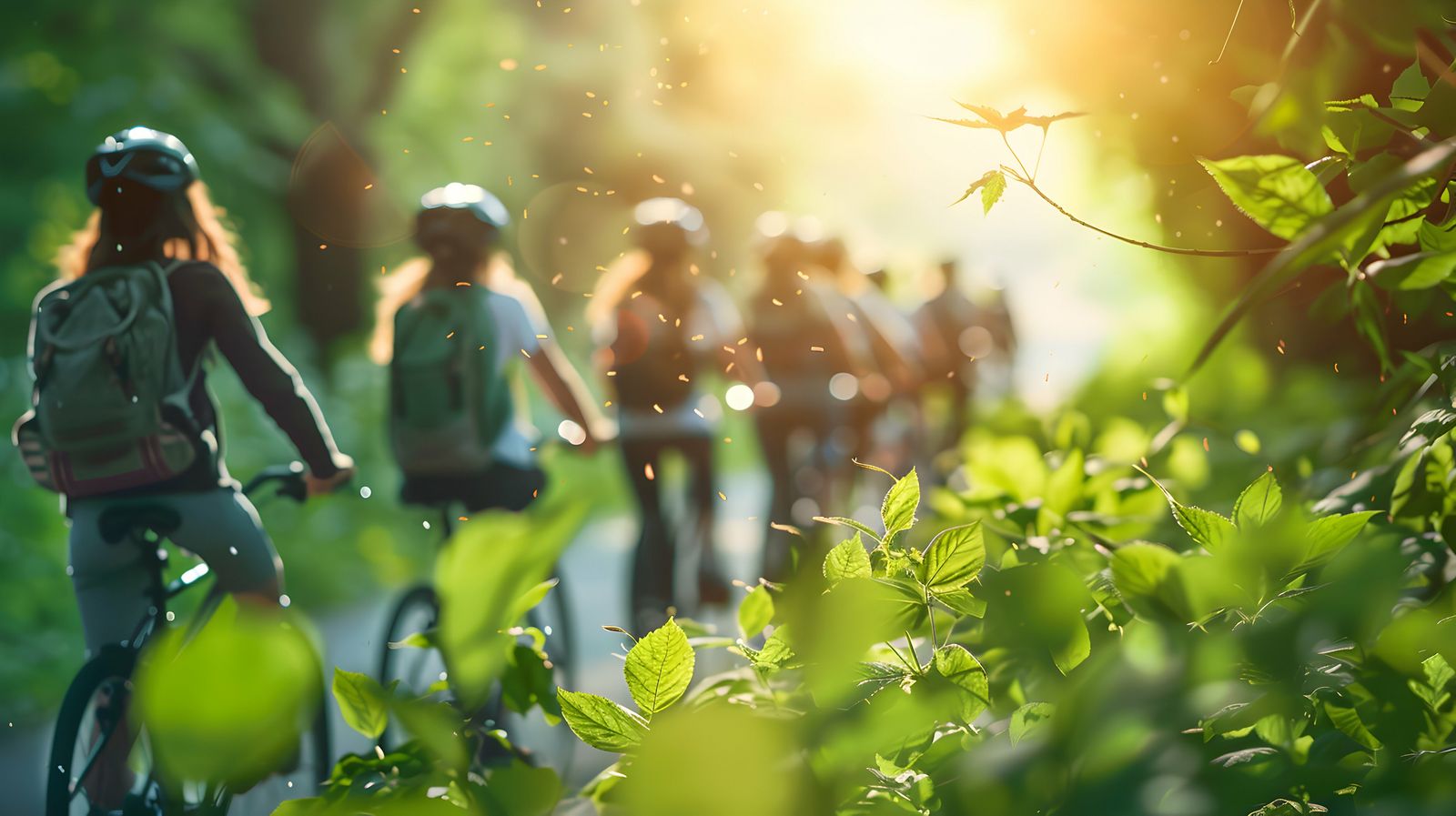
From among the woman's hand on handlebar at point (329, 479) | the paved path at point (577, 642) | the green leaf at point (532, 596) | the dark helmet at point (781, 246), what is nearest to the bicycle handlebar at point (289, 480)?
the woman's hand on handlebar at point (329, 479)

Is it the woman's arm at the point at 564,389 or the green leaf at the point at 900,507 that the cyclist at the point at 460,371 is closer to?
the woman's arm at the point at 564,389

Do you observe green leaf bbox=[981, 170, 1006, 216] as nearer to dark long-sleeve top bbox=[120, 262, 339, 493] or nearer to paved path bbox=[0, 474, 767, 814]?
paved path bbox=[0, 474, 767, 814]

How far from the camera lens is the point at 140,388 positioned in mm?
3330

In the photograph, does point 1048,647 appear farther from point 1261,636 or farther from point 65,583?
point 65,583

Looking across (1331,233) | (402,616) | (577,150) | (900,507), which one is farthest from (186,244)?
(577,150)

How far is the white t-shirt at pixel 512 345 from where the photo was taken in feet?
15.0

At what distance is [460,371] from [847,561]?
4.07 m

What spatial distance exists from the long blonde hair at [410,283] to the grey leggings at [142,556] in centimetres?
123

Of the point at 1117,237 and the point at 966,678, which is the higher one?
the point at 1117,237

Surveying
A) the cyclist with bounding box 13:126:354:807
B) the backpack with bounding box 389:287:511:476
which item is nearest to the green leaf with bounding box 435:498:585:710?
the cyclist with bounding box 13:126:354:807

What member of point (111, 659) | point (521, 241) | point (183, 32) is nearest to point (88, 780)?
point (111, 659)

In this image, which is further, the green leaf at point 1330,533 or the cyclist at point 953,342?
the cyclist at point 953,342

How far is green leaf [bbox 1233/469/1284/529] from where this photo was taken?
671mm

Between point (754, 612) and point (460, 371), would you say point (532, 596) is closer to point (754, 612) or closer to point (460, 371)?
point (754, 612)
